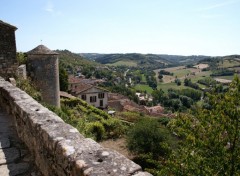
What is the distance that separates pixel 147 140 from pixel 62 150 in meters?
15.8

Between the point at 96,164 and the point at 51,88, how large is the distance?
12.4 m

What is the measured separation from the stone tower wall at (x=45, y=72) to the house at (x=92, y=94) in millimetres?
28315

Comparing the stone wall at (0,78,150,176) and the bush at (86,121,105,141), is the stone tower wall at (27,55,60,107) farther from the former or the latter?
the stone wall at (0,78,150,176)

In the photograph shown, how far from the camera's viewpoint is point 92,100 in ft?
141

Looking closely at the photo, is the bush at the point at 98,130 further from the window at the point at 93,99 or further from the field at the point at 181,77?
the field at the point at 181,77

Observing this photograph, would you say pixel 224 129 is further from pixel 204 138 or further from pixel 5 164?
pixel 5 164

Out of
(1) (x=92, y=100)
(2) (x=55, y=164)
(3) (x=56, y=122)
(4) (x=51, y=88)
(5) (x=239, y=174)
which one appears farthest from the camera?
(1) (x=92, y=100)

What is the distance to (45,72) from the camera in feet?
45.2

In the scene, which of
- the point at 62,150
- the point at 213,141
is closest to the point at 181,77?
the point at 213,141

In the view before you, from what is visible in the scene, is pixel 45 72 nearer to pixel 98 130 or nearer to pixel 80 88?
pixel 98 130

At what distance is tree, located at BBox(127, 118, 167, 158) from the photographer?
695 inches

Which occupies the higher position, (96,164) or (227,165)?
(96,164)

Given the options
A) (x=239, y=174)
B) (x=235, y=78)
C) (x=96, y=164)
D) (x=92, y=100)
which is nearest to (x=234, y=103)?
(x=235, y=78)

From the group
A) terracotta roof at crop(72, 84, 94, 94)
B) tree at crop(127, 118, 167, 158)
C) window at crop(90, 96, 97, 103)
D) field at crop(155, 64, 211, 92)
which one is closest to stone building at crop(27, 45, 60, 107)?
tree at crop(127, 118, 167, 158)
